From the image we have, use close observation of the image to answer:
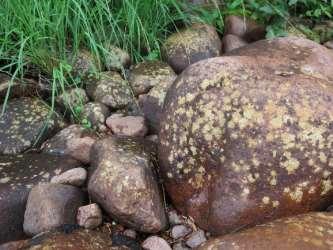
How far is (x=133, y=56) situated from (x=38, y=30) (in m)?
0.53

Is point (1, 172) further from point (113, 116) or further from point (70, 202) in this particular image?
point (113, 116)

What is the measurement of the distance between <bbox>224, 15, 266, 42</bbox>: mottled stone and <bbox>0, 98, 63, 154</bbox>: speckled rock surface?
47.0 inches

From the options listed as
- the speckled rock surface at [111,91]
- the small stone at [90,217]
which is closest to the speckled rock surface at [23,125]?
the speckled rock surface at [111,91]

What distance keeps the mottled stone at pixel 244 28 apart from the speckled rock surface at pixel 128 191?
1.30m

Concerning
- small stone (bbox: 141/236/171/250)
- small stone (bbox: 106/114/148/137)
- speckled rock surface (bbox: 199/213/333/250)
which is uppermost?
small stone (bbox: 106/114/148/137)

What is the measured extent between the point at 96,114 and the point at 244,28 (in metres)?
1.10

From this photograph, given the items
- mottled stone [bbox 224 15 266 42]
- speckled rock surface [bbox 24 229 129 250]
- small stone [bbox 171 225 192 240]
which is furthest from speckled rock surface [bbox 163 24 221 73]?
speckled rock surface [bbox 24 229 129 250]

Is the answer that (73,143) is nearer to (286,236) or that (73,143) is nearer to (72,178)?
(72,178)

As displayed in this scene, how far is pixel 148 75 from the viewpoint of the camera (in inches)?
101

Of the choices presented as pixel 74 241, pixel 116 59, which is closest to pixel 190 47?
pixel 116 59

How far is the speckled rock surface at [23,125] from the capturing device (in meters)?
2.22

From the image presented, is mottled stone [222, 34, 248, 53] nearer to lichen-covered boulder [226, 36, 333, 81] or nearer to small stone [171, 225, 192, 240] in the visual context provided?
lichen-covered boulder [226, 36, 333, 81]

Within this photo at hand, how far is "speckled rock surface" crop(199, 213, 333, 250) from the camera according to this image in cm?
148

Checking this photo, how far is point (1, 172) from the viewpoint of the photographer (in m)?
2.03
